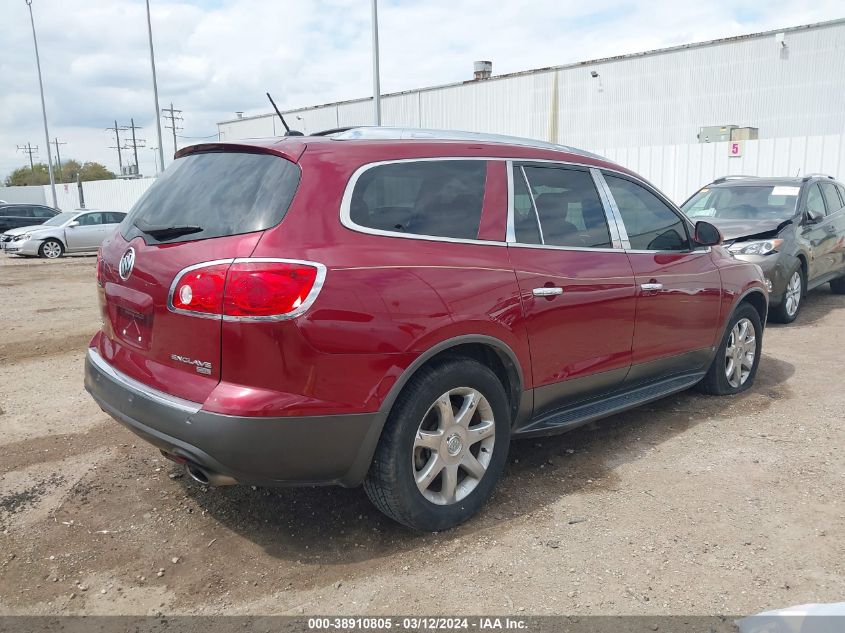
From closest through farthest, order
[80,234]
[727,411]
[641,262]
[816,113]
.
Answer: [641,262], [727,411], [80,234], [816,113]

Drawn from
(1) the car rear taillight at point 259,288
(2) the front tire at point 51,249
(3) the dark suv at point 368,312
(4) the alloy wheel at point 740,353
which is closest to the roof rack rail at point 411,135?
(3) the dark suv at point 368,312

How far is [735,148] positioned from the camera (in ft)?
53.6

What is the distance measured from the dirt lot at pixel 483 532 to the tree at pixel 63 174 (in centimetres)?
9085

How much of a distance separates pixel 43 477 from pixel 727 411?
14.6ft

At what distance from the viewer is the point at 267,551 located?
3107 mm

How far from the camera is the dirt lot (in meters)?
2.76

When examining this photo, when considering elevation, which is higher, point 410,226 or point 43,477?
point 410,226

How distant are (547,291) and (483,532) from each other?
1223 millimetres

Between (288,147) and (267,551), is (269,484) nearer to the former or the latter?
(267,551)

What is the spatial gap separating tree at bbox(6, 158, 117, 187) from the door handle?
91621mm

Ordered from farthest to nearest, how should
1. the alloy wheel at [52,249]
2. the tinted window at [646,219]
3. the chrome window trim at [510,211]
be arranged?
1. the alloy wheel at [52,249]
2. the tinted window at [646,219]
3. the chrome window trim at [510,211]

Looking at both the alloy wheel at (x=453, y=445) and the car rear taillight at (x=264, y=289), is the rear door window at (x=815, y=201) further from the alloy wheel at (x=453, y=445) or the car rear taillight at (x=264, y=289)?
the car rear taillight at (x=264, y=289)

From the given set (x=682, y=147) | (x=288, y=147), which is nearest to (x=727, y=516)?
(x=288, y=147)

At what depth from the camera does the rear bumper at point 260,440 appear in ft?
8.69
